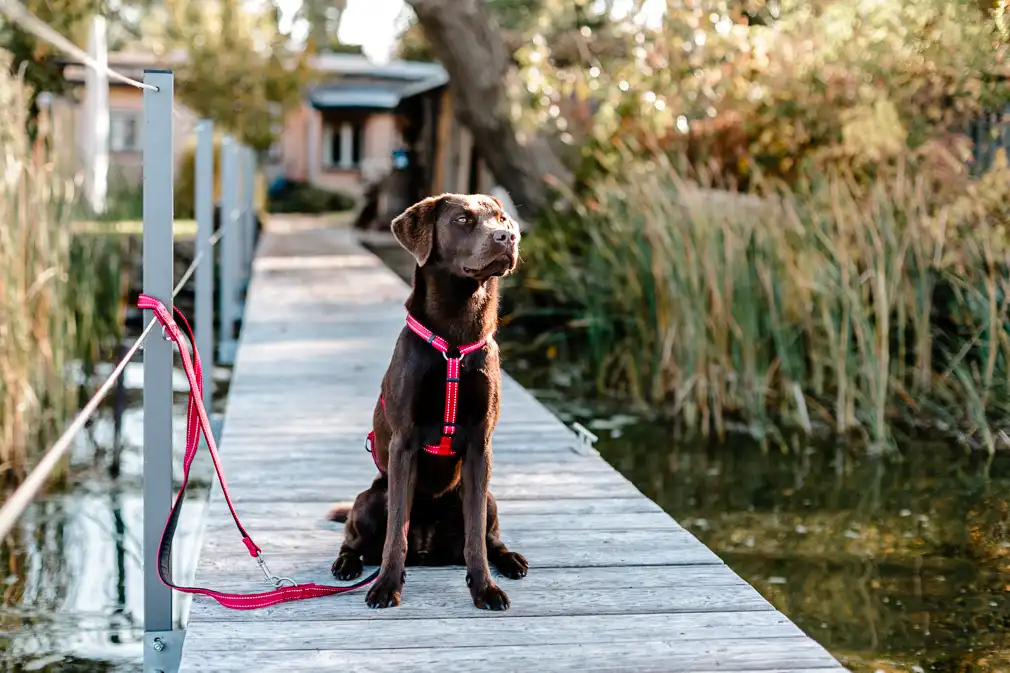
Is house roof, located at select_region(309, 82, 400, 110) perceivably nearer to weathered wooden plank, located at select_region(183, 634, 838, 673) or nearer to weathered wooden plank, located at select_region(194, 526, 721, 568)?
weathered wooden plank, located at select_region(194, 526, 721, 568)

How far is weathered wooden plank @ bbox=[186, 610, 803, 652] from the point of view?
269cm

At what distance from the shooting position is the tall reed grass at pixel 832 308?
20.9 ft

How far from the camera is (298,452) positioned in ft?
15.3

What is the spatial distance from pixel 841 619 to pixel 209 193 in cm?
399

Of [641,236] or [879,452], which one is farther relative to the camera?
[641,236]

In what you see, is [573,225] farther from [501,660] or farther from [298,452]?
[501,660]

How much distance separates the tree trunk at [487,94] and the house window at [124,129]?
19.2 metres

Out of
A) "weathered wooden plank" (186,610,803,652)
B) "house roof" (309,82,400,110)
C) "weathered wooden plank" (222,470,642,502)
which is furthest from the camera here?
"house roof" (309,82,400,110)

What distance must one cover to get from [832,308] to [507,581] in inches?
152

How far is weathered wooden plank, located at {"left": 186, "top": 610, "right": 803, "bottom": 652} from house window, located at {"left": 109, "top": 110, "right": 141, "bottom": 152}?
28.2 m

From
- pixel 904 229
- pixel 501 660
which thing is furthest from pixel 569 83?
pixel 501 660

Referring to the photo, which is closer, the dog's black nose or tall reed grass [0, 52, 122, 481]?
the dog's black nose

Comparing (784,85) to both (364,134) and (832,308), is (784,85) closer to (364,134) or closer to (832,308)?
(832,308)

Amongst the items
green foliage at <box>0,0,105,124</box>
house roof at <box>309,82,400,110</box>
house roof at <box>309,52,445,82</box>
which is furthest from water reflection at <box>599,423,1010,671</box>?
house roof at <box>309,52,445,82</box>
